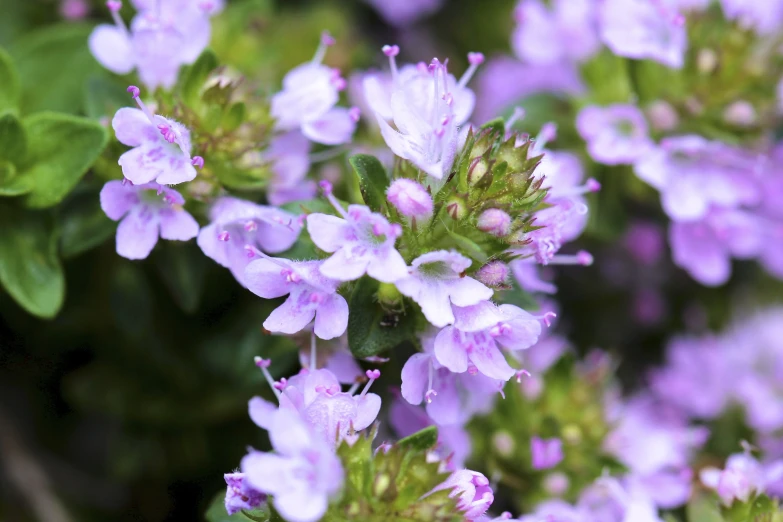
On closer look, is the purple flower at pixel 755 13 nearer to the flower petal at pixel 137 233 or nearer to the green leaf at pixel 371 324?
the green leaf at pixel 371 324

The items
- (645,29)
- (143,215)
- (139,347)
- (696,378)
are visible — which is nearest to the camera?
(143,215)

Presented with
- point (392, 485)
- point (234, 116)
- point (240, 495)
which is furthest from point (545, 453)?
point (234, 116)

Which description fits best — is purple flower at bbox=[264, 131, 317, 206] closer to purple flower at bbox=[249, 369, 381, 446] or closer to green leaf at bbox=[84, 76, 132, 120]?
green leaf at bbox=[84, 76, 132, 120]

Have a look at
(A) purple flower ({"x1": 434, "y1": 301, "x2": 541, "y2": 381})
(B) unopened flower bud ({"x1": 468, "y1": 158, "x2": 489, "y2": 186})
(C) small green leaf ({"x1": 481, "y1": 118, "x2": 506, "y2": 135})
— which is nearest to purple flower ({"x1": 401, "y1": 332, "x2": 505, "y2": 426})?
(A) purple flower ({"x1": 434, "y1": 301, "x2": 541, "y2": 381})

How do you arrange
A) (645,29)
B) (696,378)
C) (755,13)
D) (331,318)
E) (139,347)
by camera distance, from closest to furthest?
(331,318), (645,29), (139,347), (755,13), (696,378)

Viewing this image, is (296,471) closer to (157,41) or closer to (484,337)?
(484,337)

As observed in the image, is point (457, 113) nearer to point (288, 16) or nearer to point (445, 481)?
point (445, 481)
